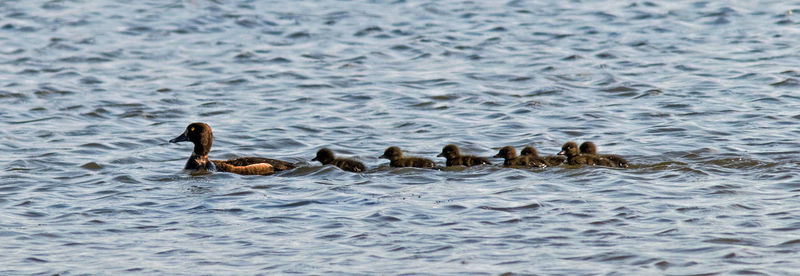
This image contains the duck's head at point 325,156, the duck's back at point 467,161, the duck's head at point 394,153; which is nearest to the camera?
the duck's back at point 467,161

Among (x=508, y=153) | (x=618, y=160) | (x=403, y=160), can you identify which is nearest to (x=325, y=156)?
(x=403, y=160)

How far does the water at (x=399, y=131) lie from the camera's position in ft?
31.6

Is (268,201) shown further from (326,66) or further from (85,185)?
(326,66)

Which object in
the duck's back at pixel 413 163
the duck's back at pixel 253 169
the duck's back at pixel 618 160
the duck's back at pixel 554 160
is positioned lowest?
the duck's back at pixel 253 169

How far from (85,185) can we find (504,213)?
4413 mm

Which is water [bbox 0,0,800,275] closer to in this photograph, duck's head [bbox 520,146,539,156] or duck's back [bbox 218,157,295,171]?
duck's back [bbox 218,157,295,171]

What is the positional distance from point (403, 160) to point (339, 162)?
656 mm

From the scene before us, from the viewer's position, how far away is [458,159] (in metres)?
13.1

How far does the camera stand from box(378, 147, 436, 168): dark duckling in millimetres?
12992

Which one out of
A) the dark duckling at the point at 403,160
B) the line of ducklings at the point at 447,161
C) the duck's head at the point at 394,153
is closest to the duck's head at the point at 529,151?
the line of ducklings at the point at 447,161

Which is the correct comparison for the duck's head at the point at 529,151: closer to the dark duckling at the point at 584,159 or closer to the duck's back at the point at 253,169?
the dark duckling at the point at 584,159

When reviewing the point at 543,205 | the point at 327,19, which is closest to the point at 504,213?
the point at 543,205

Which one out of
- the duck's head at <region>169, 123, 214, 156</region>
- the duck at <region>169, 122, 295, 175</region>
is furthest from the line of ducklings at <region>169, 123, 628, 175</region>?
the duck's head at <region>169, 123, 214, 156</region>

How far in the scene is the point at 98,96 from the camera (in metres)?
18.0
